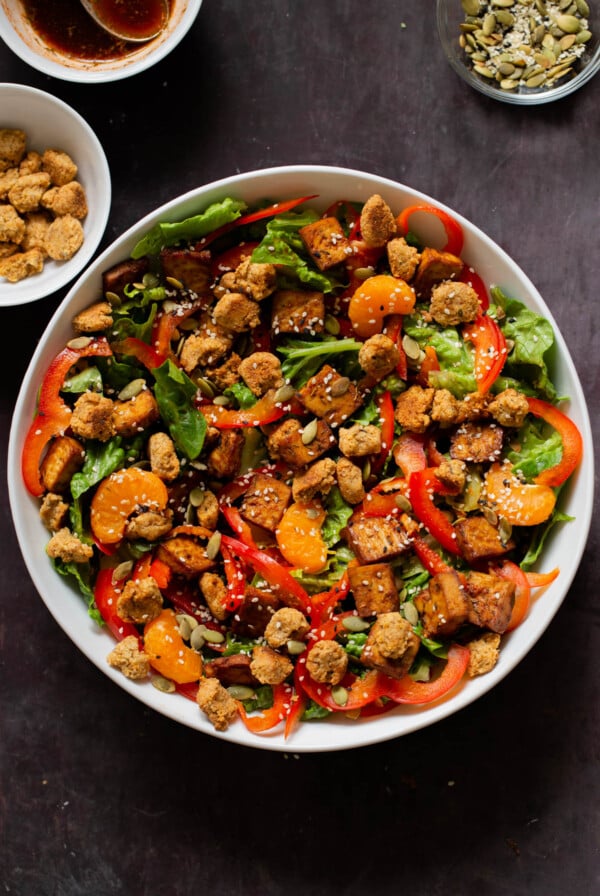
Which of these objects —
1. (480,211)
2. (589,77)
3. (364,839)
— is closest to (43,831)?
(364,839)

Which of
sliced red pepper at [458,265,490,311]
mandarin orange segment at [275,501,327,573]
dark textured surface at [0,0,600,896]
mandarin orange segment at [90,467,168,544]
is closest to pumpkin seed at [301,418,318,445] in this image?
mandarin orange segment at [275,501,327,573]

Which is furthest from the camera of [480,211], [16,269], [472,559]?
[480,211]

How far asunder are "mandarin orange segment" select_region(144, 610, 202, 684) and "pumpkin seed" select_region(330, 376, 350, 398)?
40.3 inches

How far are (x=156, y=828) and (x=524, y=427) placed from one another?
2209mm

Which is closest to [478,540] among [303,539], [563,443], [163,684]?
[563,443]

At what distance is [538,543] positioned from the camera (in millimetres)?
3096

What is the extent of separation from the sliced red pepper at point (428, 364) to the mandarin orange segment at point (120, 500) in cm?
105

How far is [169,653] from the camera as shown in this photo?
10.0 feet

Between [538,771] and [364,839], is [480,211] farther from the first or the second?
[364,839]

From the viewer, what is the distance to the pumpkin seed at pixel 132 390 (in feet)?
10.3

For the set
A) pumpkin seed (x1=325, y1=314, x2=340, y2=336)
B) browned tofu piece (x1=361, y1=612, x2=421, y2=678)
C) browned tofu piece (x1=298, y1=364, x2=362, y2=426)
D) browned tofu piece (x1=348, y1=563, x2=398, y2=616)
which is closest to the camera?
browned tofu piece (x1=361, y1=612, x2=421, y2=678)

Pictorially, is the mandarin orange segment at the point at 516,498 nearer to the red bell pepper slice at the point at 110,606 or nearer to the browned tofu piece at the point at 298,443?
the browned tofu piece at the point at 298,443

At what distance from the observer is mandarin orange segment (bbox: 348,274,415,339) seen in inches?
121

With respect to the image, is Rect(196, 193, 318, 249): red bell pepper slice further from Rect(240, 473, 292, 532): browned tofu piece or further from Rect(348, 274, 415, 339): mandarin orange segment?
Rect(240, 473, 292, 532): browned tofu piece
